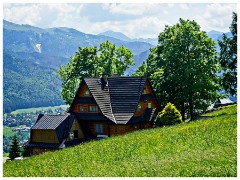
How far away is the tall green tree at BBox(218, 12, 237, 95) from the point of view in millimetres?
42188

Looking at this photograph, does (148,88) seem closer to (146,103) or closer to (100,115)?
(146,103)

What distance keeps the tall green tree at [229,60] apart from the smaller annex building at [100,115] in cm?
888

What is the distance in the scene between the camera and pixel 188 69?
1853 inches

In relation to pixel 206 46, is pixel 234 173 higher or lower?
lower

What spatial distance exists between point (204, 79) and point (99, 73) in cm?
1661

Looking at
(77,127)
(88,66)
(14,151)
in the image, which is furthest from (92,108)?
(88,66)

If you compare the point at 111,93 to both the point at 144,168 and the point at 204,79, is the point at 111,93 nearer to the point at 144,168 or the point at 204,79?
the point at 204,79

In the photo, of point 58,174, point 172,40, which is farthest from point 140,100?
point 58,174

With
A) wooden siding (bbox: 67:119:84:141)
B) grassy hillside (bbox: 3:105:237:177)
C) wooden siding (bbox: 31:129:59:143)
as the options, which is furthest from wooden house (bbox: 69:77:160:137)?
grassy hillside (bbox: 3:105:237:177)

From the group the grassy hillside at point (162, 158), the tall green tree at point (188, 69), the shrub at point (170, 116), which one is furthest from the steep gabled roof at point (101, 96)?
the grassy hillside at point (162, 158)

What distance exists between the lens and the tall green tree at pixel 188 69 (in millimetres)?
47750

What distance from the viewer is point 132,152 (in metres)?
22.9

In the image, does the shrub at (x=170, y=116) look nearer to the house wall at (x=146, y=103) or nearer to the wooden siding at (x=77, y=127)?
the house wall at (x=146, y=103)

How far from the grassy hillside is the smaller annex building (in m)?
17.5
